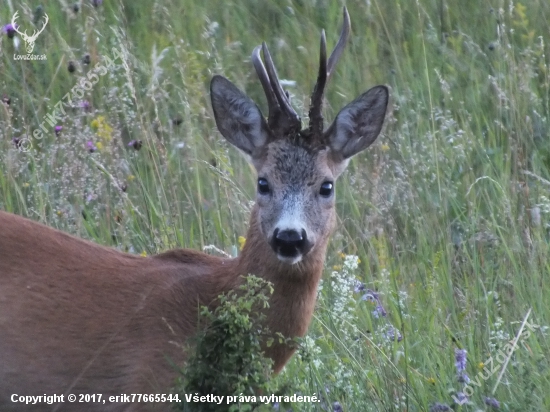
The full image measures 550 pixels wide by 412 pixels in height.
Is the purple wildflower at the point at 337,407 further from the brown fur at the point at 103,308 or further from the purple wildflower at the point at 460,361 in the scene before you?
the purple wildflower at the point at 460,361

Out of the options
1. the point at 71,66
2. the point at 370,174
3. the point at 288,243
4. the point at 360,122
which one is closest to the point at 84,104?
the point at 71,66

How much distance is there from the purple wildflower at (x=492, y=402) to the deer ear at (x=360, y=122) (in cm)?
128

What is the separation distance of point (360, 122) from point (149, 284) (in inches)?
48.3

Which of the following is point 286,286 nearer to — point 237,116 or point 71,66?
point 237,116

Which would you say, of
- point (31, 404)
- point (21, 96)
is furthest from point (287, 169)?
point (21, 96)

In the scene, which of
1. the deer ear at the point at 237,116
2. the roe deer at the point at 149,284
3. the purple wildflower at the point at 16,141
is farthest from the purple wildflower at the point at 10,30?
the roe deer at the point at 149,284

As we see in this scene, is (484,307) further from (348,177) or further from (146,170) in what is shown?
(146,170)

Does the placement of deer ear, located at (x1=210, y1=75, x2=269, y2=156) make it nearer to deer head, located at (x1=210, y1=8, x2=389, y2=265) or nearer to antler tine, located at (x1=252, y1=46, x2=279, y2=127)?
deer head, located at (x1=210, y1=8, x2=389, y2=265)

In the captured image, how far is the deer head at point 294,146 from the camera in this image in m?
4.56

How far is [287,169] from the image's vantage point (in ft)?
15.6

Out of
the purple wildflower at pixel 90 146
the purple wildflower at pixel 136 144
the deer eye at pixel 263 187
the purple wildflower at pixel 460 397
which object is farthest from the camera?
the purple wildflower at pixel 90 146

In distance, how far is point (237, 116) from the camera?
5.11 m

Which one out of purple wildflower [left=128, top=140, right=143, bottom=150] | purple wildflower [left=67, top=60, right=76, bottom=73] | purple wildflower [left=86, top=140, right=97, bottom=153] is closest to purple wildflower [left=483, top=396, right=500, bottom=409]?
purple wildflower [left=128, top=140, right=143, bottom=150]

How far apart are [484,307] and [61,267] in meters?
1.82
